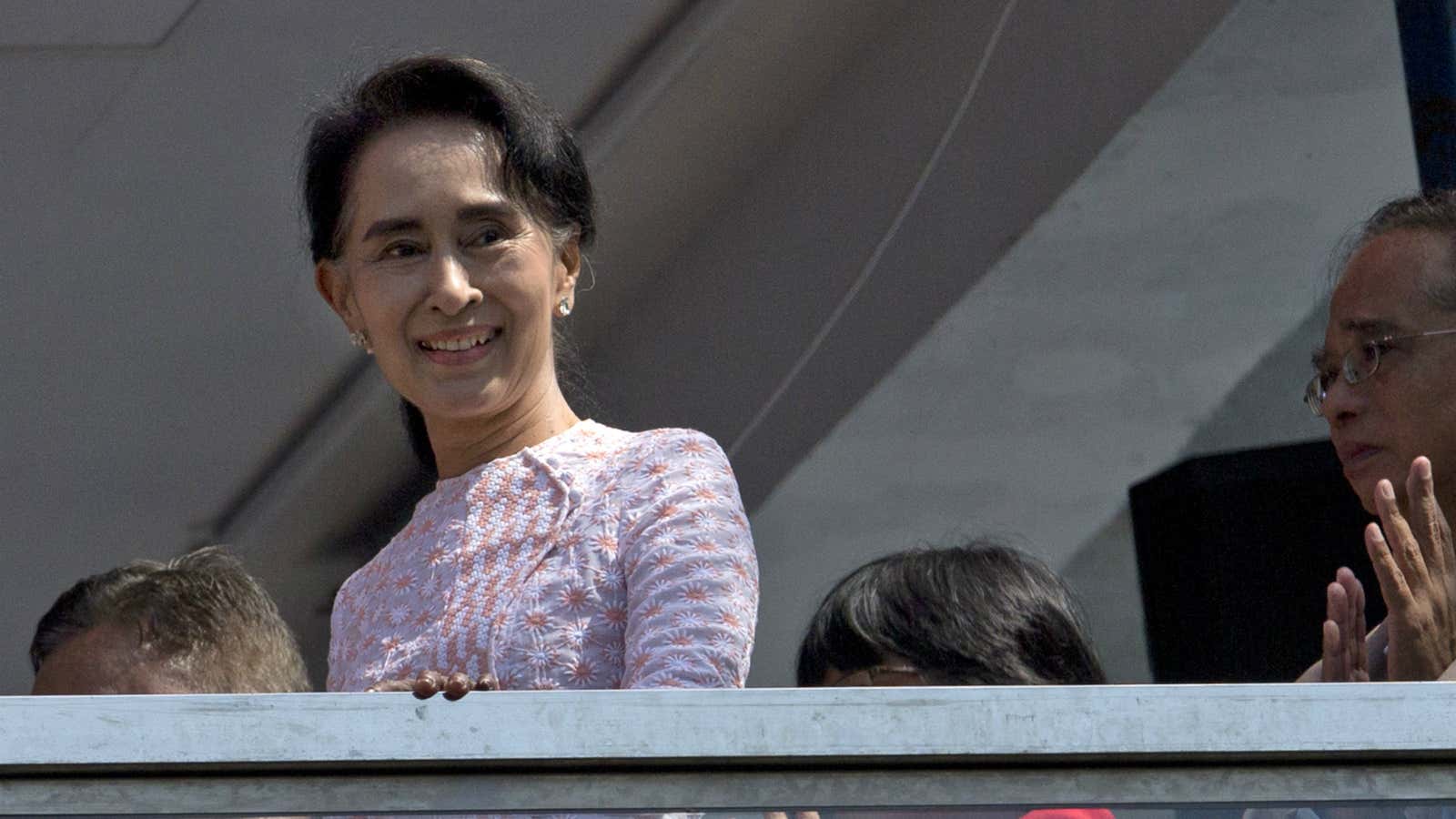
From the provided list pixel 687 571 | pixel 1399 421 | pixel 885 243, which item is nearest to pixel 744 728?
pixel 687 571

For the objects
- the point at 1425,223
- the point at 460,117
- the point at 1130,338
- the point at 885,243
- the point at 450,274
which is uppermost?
the point at 1130,338

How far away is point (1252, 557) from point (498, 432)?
2706 millimetres

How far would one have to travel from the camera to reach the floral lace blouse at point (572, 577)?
1236 millimetres

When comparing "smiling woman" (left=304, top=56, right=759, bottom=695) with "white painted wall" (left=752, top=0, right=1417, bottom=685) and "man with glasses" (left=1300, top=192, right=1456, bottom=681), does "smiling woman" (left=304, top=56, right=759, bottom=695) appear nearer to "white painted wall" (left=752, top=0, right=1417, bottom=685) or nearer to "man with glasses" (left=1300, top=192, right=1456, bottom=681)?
"man with glasses" (left=1300, top=192, right=1456, bottom=681)

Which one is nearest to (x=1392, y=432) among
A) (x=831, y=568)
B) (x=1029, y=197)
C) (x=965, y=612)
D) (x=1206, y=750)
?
(x=965, y=612)

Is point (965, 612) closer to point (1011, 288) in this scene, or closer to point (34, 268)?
point (34, 268)

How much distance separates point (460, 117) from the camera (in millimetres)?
1502

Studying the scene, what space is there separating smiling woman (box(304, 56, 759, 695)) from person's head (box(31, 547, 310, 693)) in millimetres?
177

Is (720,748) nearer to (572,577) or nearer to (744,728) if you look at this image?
(744,728)

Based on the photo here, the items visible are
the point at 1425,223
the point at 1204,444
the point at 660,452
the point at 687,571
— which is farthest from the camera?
the point at 1204,444

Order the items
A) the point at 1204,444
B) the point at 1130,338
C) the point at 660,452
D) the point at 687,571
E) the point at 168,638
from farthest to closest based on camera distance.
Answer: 1. the point at 1130,338
2. the point at 1204,444
3. the point at 168,638
4. the point at 660,452
5. the point at 687,571

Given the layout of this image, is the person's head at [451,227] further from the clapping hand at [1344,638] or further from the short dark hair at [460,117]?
the clapping hand at [1344,638]

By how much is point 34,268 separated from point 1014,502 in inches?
136

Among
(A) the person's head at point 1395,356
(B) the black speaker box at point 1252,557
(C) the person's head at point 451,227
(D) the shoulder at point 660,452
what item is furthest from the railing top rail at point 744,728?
(B) the black speaker box at point 1252,557
